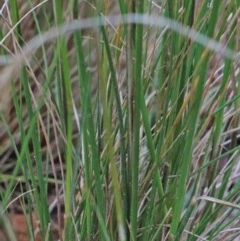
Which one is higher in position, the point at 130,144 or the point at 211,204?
the point at 130,144

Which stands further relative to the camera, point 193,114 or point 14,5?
point 14,5

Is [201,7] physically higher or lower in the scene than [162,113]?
higher

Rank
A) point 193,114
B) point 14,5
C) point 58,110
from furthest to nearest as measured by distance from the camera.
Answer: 1. point 58,110
2. point 14,5
3. point 193,114

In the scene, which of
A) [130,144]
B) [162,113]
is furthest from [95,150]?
[162,113]

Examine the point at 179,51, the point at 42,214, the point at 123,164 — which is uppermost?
the point at 179,51

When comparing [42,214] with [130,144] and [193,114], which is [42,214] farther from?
[193,114]

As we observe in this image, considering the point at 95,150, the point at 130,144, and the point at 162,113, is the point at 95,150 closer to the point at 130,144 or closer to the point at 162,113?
the point at 130,144

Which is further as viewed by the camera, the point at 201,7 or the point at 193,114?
the point at 201,7

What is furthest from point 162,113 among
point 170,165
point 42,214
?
point 42,214

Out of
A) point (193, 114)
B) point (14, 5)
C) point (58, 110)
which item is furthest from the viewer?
point (58, 110)
